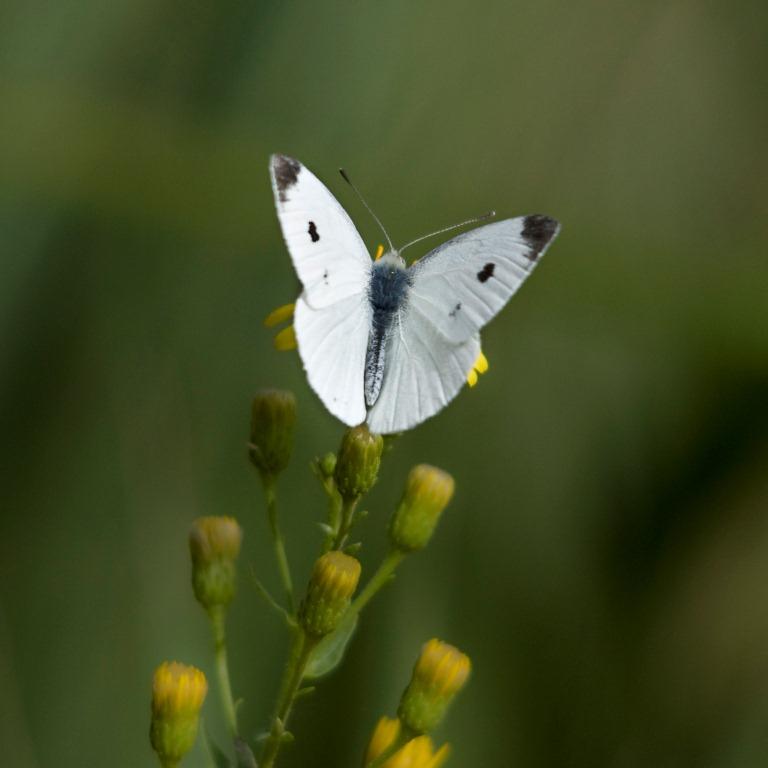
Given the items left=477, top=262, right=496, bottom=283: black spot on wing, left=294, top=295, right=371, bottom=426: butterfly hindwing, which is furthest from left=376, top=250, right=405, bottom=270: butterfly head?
left=477, top=262, right=496, bottom=283: black spot on wing

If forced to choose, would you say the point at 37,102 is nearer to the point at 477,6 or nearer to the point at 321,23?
the point at 321,23

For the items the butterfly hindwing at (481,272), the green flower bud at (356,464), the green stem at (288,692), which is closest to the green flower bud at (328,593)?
the green stem at (288,692)

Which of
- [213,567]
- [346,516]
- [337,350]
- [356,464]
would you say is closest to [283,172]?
[337,350]

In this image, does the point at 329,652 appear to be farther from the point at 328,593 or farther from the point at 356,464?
the point at 356,464

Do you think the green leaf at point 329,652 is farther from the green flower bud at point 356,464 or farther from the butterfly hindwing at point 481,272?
the butterfly hindwing at point 481,272

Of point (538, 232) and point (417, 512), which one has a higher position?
point (538, 232)
